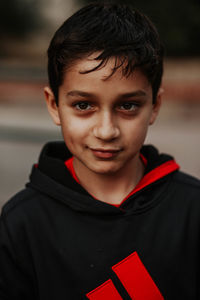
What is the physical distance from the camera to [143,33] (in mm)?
1600

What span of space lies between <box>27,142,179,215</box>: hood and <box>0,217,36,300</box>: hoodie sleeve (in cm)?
24

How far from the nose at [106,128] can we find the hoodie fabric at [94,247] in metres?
0.28

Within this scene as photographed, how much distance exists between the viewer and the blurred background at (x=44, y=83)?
17.3 feet

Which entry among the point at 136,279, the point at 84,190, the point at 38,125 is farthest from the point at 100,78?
the point at 38,125

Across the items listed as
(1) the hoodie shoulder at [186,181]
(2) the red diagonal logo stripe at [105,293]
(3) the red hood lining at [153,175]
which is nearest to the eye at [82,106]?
(3) the red hood lining at [153,175]

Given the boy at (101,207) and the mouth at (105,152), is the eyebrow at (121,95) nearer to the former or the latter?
the boy at (101,207)

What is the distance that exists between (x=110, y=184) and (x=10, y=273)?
1.81ft

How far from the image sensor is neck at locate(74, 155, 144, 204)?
5.71 ft

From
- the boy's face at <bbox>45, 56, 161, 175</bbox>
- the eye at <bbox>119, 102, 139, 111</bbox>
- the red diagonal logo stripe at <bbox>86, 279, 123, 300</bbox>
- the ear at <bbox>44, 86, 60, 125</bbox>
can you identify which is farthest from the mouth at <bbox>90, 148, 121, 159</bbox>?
the red diagonal logo stripe at <bbox>86, 279, 123, 300</bbox>

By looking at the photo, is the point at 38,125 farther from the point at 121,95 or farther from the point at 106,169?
the point at 121,95

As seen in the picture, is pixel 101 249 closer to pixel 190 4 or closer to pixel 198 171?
pixel 198 171

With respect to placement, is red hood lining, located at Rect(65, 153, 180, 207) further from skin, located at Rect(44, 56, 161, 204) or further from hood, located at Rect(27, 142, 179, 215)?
skin, located at Rect(44, 56, 161, 204)

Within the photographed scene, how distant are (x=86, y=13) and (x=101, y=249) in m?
0.96

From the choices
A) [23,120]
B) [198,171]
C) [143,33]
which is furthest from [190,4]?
[143,33]
